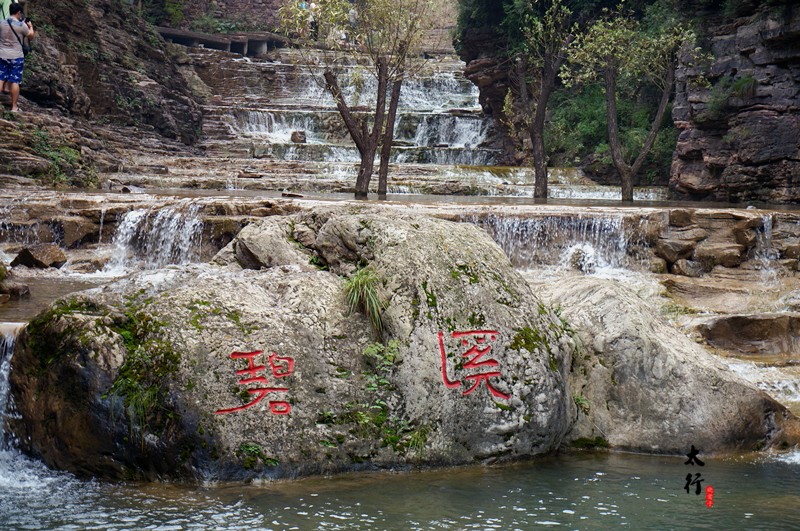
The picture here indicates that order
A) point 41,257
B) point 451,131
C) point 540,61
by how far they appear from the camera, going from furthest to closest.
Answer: point 451,131 < point 540,61 < point 41,257

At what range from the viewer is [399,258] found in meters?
6.96

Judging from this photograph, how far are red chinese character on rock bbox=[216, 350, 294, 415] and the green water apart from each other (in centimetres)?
52

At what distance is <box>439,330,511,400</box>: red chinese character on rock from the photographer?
21.4ft

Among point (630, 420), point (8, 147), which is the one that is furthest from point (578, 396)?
point (8, 147)

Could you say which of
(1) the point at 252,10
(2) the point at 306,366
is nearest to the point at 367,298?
(2) the point at 306,366

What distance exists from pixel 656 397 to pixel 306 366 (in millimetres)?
2931

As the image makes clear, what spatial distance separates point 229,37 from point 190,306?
37.2m

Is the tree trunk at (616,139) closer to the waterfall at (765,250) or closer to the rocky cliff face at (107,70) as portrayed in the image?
the waterfall at (765,250)

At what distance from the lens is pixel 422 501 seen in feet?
18.8

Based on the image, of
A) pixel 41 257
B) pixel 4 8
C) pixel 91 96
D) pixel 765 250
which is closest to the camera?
pixel 41 257

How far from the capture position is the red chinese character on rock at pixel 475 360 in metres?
6.52

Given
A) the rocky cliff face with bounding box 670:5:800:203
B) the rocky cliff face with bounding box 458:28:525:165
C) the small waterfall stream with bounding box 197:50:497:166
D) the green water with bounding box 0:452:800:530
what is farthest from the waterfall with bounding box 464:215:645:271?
the rocky cliff face with bounding box 458:28:525:165

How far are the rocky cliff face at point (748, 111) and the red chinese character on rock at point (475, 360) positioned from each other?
52.8 ft

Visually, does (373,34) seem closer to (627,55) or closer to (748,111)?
(627,55)
